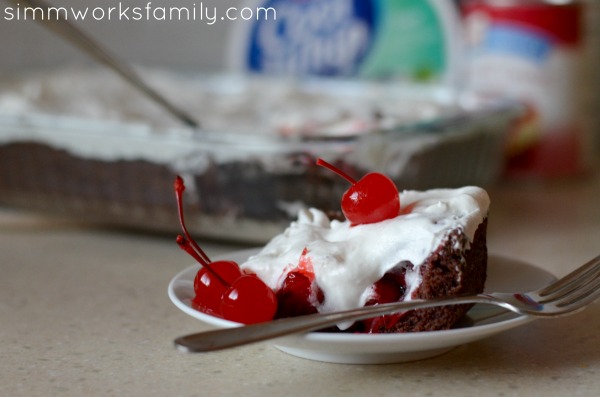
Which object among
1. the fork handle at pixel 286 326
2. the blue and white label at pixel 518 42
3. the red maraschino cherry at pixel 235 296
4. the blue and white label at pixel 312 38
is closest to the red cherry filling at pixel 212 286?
the red maraschino cherry at pixel 235 296

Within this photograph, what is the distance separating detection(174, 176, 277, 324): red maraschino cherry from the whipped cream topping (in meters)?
0.02

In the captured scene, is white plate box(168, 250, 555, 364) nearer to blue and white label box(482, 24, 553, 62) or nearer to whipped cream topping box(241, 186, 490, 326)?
whipped cream topping box(241, 186, 490, 326)

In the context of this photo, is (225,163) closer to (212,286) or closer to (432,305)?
(212,286)

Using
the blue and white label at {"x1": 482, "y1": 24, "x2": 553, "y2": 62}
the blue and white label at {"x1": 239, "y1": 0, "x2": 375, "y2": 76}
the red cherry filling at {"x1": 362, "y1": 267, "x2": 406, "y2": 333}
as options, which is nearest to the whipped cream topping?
the red cherry filling at {"x1": 362, "y1": 267, "x2": 406, "y2": 333}

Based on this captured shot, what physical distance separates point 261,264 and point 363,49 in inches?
46.7

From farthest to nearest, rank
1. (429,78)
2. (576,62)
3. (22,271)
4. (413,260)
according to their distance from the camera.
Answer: (429,78) → (576,62) → (22,271) → (413,260)

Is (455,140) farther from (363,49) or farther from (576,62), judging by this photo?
(363,49)

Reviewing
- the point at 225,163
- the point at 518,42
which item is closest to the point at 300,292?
the point at 225,163

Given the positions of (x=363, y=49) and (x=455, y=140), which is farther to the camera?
(x=363, y=49)

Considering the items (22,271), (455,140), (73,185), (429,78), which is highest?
(429,78)

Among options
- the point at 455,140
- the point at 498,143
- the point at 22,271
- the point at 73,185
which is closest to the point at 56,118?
the point at 73,185

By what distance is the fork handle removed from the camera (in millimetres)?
611

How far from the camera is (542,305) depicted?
0.73 metres

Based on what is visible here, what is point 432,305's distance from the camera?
2.22ft
